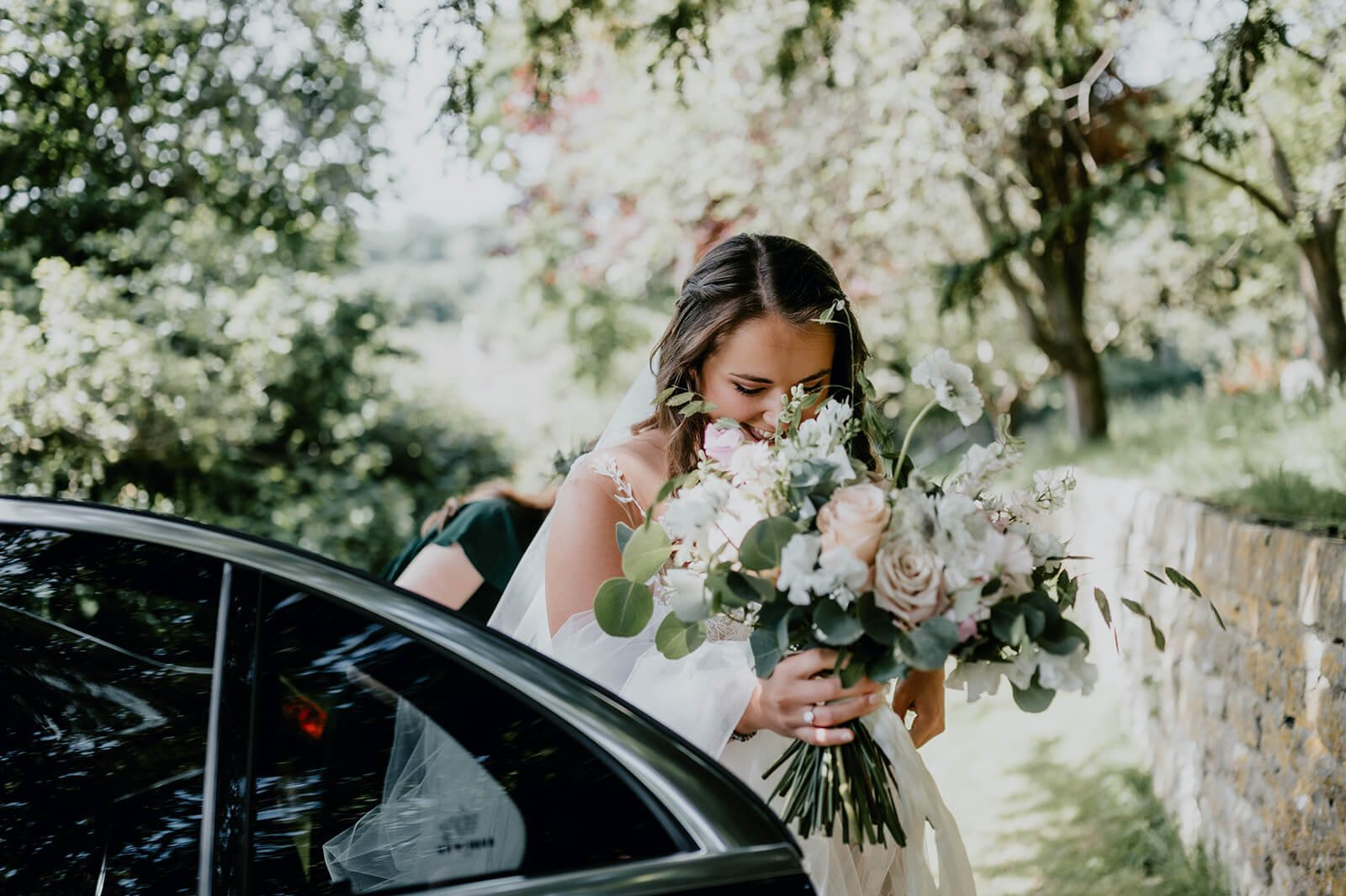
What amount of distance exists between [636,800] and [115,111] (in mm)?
6406

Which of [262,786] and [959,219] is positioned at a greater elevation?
[959,219]

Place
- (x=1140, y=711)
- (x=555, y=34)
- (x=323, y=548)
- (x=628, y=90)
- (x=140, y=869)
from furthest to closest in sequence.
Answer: (x=628, y=90) < (x=323, y=548) < (x=1140, y=711) < (x=555, y=34) < (x=140, y=869)

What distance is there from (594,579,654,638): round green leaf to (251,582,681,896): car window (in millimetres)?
389

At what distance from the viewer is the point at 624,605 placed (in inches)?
71.9

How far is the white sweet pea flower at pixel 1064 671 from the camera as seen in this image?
1.67 meters

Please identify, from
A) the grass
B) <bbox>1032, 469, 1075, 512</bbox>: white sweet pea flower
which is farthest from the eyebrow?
the grass

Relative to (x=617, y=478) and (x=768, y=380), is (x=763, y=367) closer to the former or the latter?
(x=768, y=380)

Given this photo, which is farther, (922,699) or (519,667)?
(922,699)

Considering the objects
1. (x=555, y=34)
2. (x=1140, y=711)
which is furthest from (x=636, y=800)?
(x=1140, y=711)

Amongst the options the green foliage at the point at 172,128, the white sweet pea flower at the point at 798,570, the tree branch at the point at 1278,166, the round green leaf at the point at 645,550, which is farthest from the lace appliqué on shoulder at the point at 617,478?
the tree branch at the point at 1278,166


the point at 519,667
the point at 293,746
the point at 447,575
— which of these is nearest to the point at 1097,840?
the point at 447,575

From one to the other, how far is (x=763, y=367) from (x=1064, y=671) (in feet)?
3.18

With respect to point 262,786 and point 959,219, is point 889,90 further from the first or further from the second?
point 262,786

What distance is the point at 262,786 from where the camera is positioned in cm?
141
